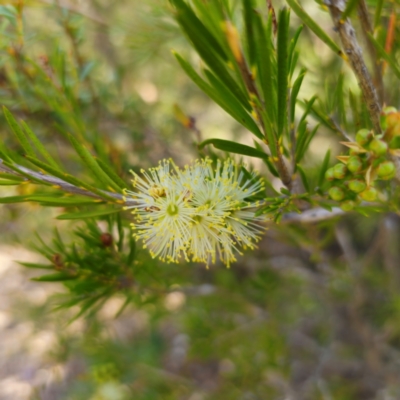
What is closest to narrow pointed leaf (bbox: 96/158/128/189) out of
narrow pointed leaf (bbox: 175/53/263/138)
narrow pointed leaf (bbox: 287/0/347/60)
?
narrow pointed leaf (bbox: 175/53/263/138)

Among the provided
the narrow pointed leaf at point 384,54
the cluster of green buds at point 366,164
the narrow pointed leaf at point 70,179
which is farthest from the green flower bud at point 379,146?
the narrow pointed leaf at point 70,179

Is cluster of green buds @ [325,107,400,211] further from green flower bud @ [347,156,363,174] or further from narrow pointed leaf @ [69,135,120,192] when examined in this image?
narrow pointed leaf @ [69,135,120,192]

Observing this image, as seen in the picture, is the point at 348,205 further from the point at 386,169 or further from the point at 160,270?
the point at 160,270

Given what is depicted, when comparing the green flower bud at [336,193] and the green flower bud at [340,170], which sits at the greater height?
the green flower bud at [340,170]

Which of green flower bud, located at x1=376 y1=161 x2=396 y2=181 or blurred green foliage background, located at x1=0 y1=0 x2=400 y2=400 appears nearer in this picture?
green flower bud, located at x1=376 y1=161 x2=396 y2=181

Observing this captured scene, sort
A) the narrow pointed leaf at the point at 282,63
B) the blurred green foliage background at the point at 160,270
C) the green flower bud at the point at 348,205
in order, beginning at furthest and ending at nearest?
the blurred green foliage background at the point at 160,270
the green flower bud at the point at 348,205
the narrow pointed leaf at the point at 282,63

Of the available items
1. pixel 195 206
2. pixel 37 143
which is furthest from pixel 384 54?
pixel 37 143

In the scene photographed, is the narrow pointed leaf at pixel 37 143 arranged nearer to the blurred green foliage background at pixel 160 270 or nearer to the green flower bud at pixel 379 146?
the blurred green foliage background at pixel 160 270

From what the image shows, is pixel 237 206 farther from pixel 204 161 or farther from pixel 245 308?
pixel 245 308

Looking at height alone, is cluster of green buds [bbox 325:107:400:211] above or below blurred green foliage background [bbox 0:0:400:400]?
above
